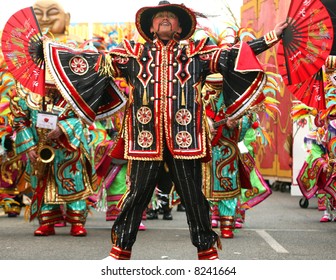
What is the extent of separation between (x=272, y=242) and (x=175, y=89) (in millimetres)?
3419

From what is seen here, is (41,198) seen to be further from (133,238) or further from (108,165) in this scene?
(133,238)

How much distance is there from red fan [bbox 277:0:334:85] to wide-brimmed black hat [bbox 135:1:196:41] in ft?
2.23

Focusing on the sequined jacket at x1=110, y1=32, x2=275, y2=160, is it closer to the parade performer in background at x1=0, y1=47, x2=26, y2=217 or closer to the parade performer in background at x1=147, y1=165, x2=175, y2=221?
the parade performer in background at x1=147, y1=165, x2=175, y2=221

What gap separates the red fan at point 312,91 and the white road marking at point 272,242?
2.09 metres

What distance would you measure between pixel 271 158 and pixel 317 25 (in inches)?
572

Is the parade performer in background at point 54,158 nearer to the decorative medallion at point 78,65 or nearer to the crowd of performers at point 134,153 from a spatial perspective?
the crowd of performers at point 134,153

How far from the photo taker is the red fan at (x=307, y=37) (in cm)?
629

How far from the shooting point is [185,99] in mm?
6340

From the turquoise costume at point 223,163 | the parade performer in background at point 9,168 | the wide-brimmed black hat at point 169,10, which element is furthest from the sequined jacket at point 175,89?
the parade performer in background at point 9,168

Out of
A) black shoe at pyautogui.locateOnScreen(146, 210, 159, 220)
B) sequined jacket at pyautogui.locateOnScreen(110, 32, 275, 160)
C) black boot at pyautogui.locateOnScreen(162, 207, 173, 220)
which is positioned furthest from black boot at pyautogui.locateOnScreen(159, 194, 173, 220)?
sequined jacket at pyautogui.locateOnScreen(110, 32, 275, 160)

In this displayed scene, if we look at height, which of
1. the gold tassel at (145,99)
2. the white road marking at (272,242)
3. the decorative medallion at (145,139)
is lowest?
the white road marking at (272,242)

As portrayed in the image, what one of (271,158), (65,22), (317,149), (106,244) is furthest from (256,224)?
(271,158)

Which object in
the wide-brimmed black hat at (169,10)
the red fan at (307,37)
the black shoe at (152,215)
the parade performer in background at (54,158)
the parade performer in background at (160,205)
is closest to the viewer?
the red fan at (307,37)

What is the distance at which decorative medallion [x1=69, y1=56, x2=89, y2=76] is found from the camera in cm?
666
